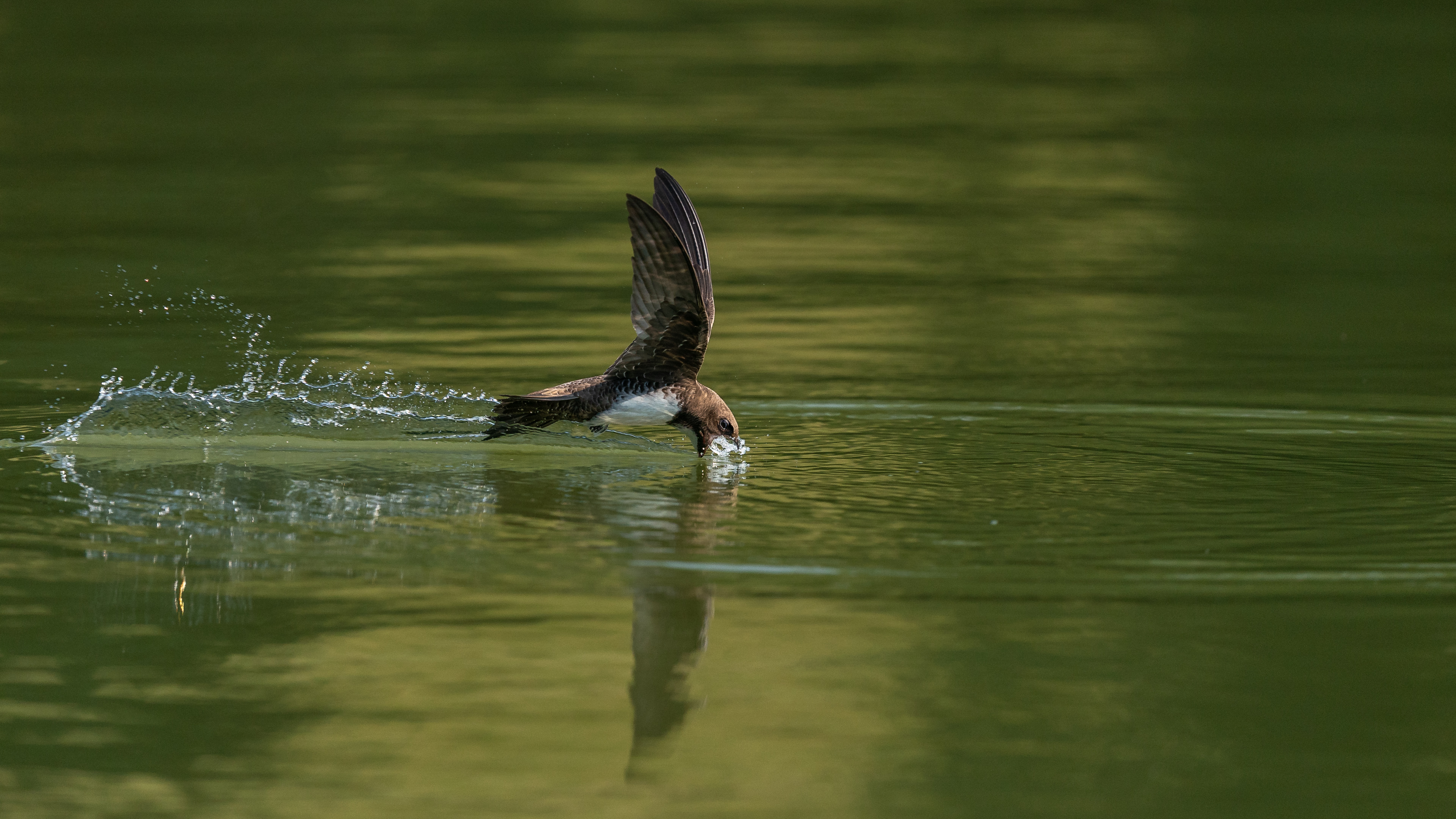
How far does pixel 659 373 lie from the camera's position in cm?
869

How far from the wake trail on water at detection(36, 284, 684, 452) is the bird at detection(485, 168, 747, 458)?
0.28 metres

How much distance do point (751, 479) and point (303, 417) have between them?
2.65 m

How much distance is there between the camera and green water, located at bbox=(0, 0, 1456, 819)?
494cm

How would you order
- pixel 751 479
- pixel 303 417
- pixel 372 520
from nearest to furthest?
pixel 372 520 → pixel 751 479 → pixel 303 417

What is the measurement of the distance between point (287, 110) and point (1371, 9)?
20208mm

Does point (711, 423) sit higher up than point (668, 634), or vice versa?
point (711, 423)

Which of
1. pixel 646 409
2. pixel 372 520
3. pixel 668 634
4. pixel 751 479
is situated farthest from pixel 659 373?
pixel 668 634

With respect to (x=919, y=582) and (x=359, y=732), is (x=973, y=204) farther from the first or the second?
(x=359, y=732)

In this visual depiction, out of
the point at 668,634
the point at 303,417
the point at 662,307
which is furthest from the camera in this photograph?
the point at 303,417

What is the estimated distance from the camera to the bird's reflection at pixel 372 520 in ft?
19.6

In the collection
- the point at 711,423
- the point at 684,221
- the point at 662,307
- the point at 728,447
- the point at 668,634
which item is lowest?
the point at 668,634

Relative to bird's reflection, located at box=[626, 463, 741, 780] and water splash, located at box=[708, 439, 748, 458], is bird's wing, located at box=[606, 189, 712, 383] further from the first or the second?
bird's reflection, located at box=[626, 463, 741, 780]

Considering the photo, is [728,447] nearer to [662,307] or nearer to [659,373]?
[659,373]

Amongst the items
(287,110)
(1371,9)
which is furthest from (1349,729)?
(1371,9)
